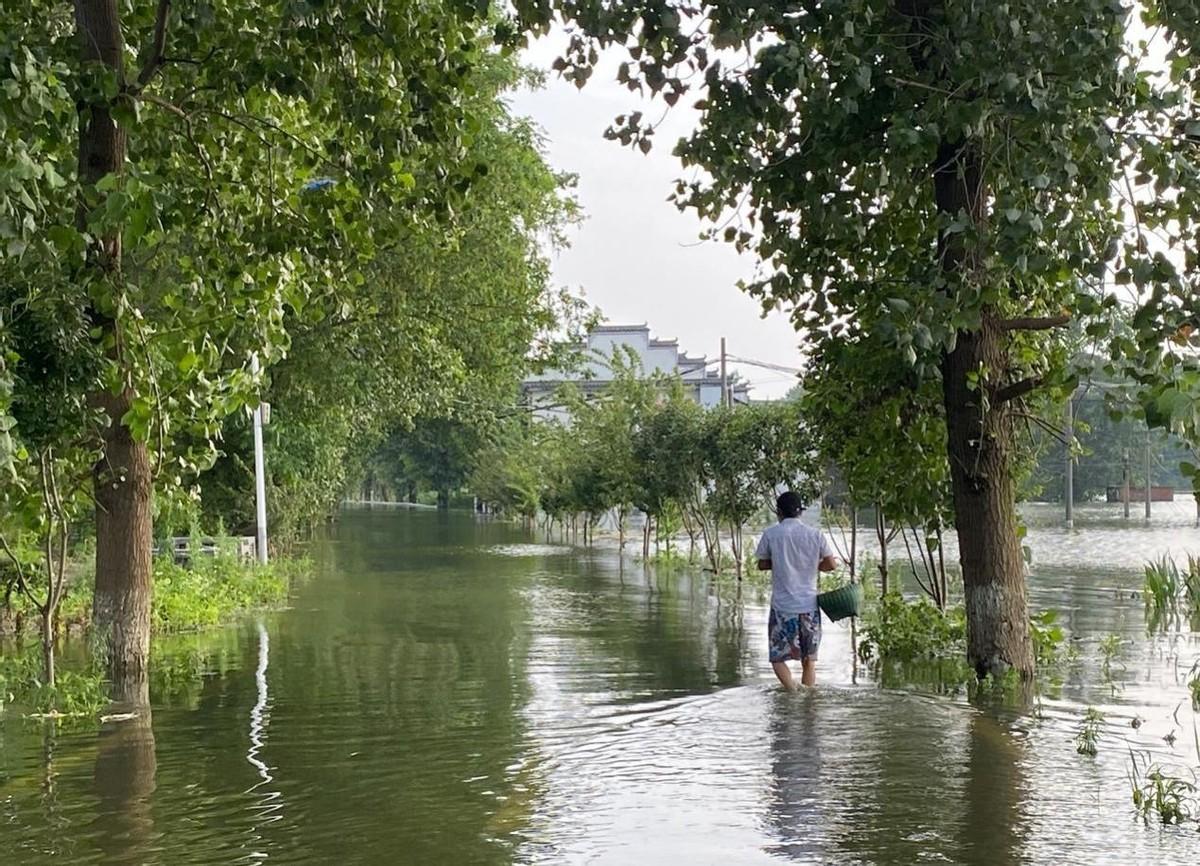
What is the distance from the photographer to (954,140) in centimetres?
761

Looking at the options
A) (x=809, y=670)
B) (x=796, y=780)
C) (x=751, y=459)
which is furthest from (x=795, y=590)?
(x=751, y=459)

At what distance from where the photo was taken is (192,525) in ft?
69.5

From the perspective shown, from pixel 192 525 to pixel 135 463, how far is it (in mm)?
11647

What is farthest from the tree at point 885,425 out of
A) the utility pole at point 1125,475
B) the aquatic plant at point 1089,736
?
the utility pole at point 1125,475

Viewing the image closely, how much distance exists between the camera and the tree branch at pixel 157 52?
9.00m

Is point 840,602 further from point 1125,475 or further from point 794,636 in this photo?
point 1125,475

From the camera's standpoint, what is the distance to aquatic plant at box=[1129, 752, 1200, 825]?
6598 mm

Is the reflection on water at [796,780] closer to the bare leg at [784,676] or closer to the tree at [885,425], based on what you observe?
the bare leg at [784,676]

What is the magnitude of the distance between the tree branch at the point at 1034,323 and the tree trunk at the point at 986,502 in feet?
0.40

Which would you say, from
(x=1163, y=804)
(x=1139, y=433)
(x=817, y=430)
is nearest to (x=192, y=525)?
(x=817, y=430)

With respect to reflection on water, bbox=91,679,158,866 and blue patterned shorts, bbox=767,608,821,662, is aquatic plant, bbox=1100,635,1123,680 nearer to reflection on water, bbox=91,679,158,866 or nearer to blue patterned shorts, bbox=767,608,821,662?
blue patterned shorts, bbox=767,608,821,662

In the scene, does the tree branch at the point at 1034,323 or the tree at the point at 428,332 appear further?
the tree at the point at 428,332

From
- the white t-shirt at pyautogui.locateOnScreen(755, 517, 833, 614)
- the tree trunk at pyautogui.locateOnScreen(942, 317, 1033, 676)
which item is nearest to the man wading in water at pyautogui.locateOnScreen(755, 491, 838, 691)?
the white t-shirt at pyautogui.locateOnScreen(755, 517, 833, 614)

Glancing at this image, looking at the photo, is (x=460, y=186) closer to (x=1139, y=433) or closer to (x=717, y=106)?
(x=717, y=106)
